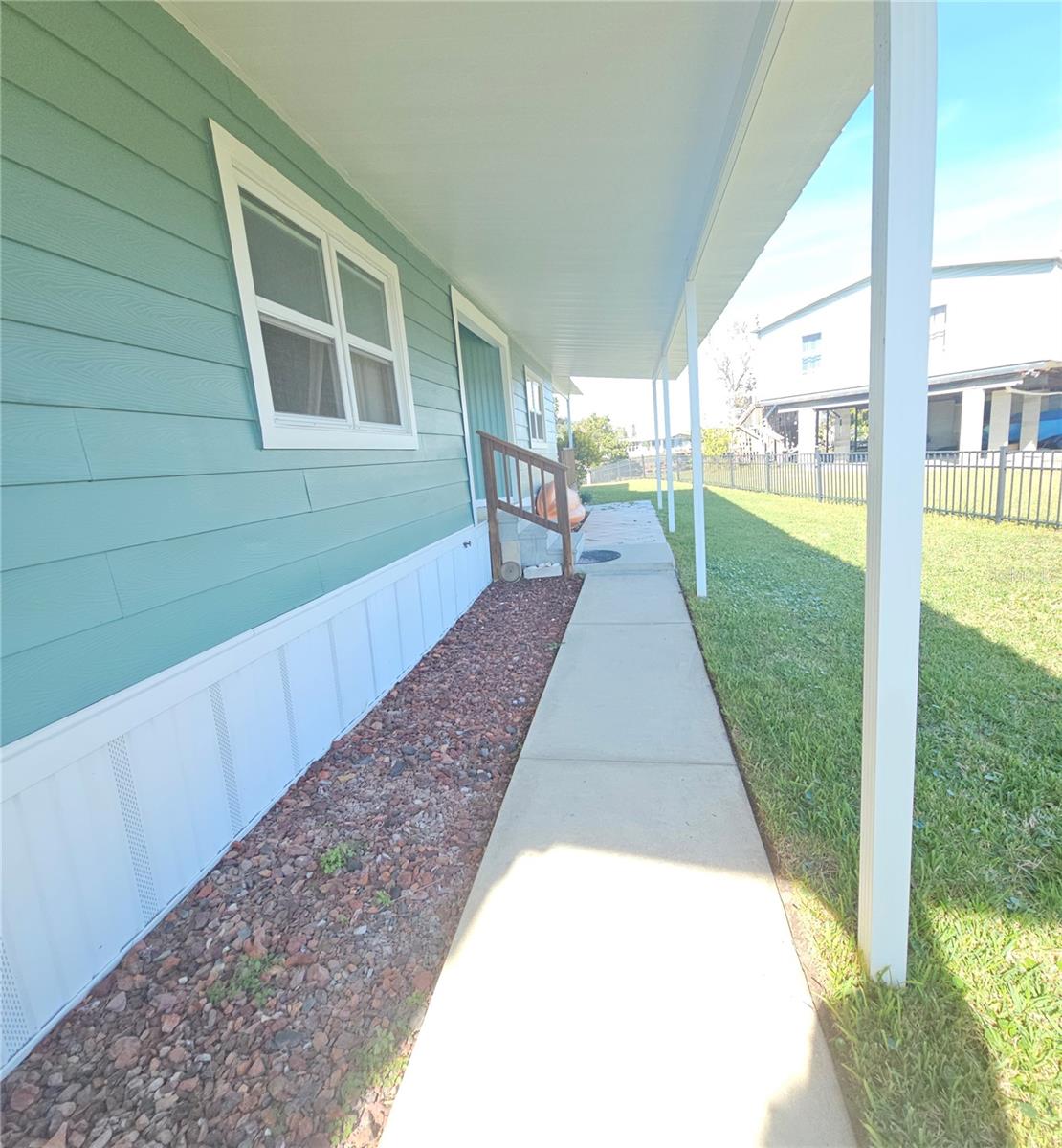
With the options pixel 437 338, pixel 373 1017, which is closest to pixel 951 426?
pixel 437 338

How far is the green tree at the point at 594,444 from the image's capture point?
20.2 m

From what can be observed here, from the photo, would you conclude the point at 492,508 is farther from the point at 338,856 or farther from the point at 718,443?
the point at 718,443

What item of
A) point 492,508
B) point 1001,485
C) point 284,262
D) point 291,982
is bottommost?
point 291,982

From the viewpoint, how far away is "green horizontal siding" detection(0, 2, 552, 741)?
1.46 meters

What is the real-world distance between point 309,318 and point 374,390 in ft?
2.57

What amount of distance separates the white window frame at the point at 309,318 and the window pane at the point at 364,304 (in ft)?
0.12

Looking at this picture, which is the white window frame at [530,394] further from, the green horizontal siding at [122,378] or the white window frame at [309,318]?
the green horizontal siding at [122,378]

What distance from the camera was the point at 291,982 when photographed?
4.92 feet

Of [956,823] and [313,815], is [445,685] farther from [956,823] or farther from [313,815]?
[956,823]

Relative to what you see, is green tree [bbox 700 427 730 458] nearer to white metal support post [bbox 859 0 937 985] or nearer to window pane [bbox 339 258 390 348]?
window pane [bbox 339 258 390 348]

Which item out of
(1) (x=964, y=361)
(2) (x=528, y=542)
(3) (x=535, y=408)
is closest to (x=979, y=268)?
(1) (x=964, y=361)

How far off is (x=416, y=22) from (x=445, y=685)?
9.86 feet

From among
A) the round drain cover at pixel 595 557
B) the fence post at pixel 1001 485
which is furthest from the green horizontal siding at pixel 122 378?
the fence post at pixel 1001 485

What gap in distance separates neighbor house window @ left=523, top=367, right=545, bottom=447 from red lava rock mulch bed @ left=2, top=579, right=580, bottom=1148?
8.16 m
